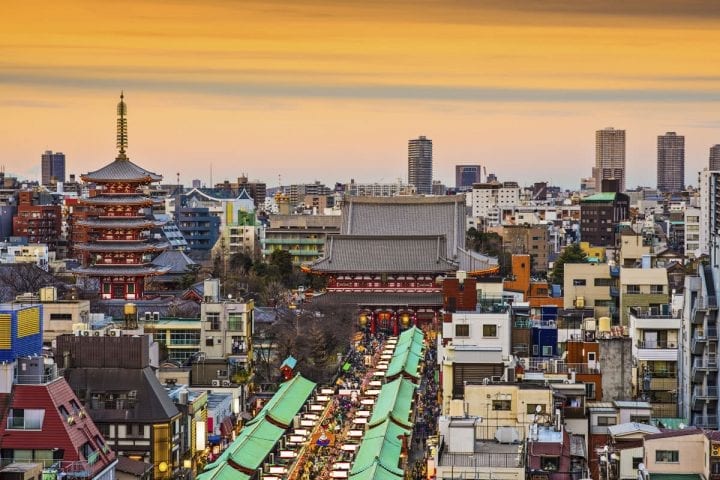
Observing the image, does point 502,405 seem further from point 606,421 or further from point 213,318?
point 213,318

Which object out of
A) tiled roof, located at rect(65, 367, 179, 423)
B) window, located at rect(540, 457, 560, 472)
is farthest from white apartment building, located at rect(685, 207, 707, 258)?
window, located at rect(540, 457, 560, 472)

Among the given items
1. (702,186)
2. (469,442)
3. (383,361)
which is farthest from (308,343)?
(702,186)

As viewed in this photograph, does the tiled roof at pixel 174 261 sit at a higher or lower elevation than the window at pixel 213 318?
higher

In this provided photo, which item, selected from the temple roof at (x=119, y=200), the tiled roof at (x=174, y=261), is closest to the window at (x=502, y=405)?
the temple roof at (x=119, y=200)

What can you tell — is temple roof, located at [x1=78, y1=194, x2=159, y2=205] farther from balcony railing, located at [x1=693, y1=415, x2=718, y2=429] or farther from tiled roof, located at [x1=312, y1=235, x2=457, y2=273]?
balcony railing, located at [x1=693, y1=415, x2=718, y2=429]

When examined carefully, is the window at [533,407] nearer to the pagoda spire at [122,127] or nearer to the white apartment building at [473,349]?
the white apartment building at [473,349]

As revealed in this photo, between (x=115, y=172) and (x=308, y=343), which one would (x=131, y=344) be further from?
(x=115, y=172)
